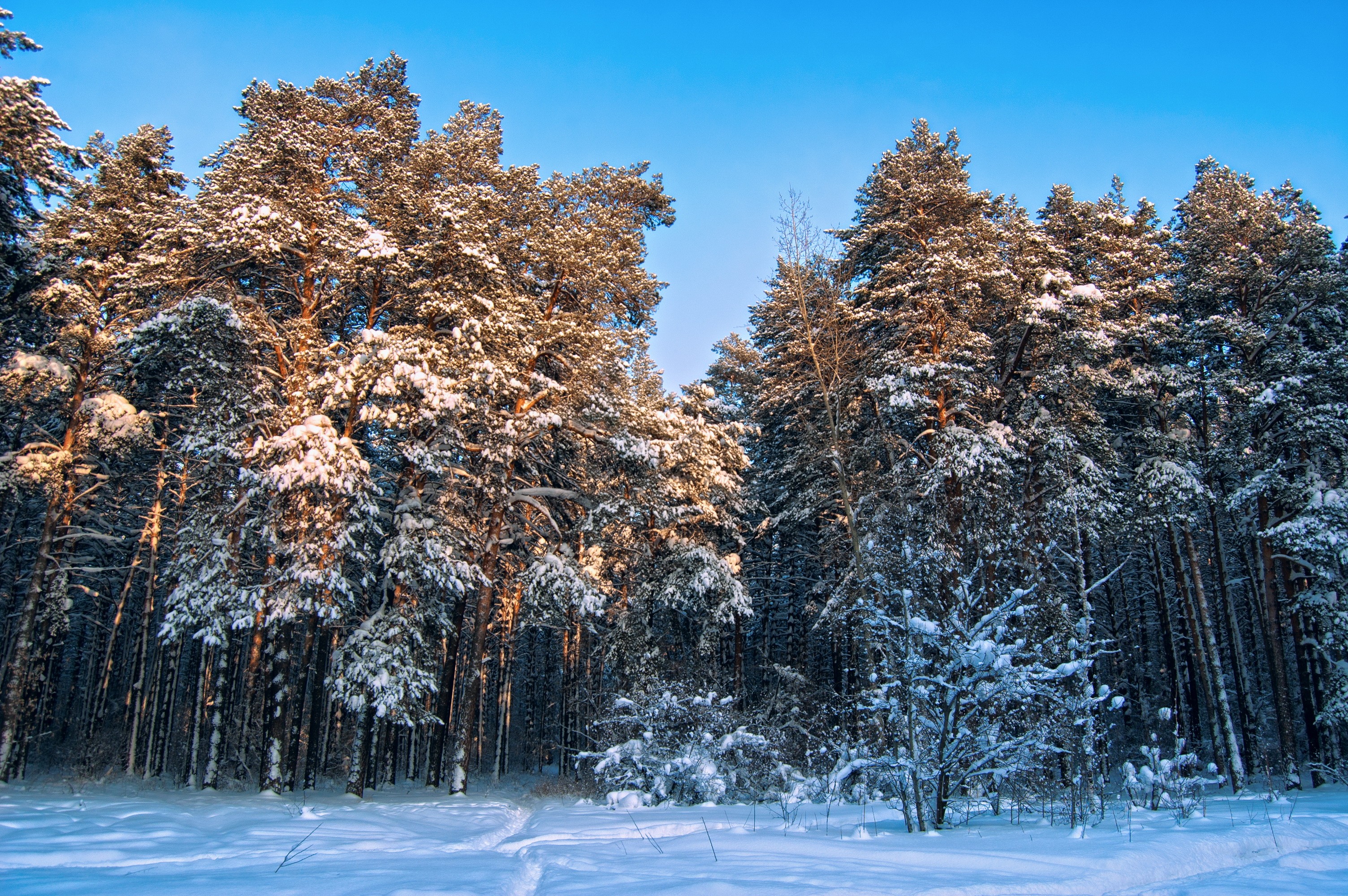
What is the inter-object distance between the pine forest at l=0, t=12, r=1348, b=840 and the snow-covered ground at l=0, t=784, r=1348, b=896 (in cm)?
305

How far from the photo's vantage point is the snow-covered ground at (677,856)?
359 centimetres

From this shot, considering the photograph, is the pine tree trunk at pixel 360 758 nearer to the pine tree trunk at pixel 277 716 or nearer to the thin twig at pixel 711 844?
the pine tree trunk at pixel 277 716

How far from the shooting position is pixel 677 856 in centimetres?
500

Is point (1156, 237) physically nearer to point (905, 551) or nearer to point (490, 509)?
point (905, 551)

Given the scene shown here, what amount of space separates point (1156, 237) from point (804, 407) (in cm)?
1229

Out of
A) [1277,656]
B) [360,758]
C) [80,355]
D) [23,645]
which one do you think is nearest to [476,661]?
[360,758]

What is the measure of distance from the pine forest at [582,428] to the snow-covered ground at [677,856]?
9.99 ft

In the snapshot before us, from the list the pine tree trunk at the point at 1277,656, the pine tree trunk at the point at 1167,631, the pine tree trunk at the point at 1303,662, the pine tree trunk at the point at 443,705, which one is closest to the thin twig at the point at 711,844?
the pine tree trunk at the point at 443,705

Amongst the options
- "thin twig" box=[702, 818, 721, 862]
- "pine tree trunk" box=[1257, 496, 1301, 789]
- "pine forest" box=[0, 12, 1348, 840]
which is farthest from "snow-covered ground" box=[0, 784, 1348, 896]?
"pine tree trunk" box=[1257, 496, 1301, 789]

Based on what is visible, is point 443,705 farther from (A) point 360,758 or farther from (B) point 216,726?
(B) point 216,726

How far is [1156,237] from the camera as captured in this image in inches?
783

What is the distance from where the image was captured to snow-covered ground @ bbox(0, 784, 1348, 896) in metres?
3.59

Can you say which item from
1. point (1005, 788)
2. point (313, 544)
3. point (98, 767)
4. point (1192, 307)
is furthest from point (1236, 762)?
point (98, 767)

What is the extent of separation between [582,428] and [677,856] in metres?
11.8
